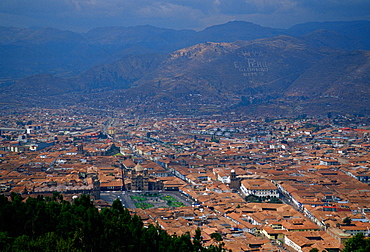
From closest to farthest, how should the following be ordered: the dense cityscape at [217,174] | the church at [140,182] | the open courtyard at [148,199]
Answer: the dense cityscape at [217,174] < the open courtyard at [148,199] < the church at [140,182]

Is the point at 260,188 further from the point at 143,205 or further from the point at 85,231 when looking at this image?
the point at 85,231

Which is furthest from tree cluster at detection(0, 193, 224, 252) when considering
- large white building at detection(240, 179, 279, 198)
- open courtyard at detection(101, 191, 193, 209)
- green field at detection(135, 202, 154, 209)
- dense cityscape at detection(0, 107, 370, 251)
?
large white building at detection(240, 179, 279, 198)

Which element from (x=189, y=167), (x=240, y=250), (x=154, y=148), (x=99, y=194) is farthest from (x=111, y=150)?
(x=240, y=250)

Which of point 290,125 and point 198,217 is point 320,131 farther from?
point 198,217

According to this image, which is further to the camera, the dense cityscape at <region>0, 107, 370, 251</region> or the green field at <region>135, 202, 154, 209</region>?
the green field at <region>135, 202, 154, 209</region>

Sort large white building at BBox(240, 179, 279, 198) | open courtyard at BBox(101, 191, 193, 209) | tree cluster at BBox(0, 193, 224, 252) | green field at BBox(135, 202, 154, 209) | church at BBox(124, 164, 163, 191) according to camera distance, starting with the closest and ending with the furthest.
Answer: tree cluster at BBox(0, 193, 224, 252) < green field at BBox(135, 202, 154, 209) < open courtyard at BBox(101, 191, 193, 209) < large white building at BBox(240, 179, 279, 198) < church at BBox(124, 164, 163, 191)

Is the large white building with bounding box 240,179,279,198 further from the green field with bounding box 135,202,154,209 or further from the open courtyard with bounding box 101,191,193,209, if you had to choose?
the green field with bounding box 135,202,154,209

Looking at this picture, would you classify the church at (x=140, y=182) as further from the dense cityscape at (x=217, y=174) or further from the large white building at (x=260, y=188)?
the large white building at (x=260, y=188)

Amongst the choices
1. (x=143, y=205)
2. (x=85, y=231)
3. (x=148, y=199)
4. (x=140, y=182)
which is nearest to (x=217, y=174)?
(x=140, y=182)

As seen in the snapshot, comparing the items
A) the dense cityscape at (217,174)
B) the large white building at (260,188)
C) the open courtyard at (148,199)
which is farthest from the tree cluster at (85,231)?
the large white building at (260,188)
